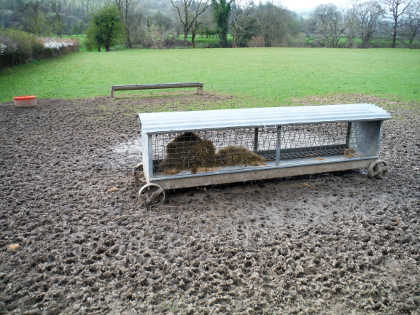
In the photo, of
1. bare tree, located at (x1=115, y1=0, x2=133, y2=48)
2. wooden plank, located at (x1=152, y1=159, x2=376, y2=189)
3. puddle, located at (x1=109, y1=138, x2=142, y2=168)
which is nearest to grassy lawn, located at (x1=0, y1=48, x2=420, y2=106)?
puddle, located at (x1=109, y1=138, x2=142, y2=168)

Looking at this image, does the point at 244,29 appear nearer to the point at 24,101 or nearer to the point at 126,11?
the point at 126,11

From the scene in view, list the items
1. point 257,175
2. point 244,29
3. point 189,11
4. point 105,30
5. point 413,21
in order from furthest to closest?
1. point 189,11
2. point 244,29
3. point 413,21
4. point 105,30
5. point 257,175

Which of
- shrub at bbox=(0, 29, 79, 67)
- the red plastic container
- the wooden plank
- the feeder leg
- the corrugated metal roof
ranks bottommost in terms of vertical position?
the feeder leg

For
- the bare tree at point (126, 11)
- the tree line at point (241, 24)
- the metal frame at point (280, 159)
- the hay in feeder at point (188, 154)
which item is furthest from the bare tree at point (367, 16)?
the hay in feeder at point (188, 154)

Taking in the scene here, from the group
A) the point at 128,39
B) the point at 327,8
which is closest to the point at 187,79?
Answer: the point at 128,39

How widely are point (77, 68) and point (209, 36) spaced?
157ft

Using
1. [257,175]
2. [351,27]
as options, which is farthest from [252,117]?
[351,27]

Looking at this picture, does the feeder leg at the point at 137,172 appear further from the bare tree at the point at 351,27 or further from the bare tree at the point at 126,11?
the bare tree at the point at 351,27

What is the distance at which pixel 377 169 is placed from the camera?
6.25 meters

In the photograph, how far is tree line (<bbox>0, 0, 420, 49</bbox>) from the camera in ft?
185

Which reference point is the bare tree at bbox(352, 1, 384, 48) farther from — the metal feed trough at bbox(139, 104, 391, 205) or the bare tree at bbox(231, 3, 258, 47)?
the metal feed trough at bbox(139, 104, 391, 205)

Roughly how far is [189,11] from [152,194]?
7045 centimetres

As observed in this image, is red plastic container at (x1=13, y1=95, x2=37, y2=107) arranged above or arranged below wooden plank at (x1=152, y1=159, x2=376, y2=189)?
above

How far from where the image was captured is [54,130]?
9.11 metres
